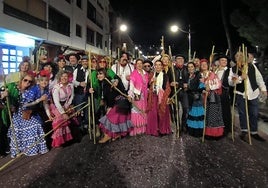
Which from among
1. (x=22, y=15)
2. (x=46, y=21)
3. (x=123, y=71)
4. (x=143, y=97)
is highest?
(x=46, y=21)

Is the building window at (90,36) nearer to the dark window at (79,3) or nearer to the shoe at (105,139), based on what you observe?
the dark window at (79,3)

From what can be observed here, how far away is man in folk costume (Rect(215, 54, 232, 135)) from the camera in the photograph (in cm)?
686

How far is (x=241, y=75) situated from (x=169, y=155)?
2632mm

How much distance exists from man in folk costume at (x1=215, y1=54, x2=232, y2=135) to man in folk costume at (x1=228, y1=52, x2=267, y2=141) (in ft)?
0.41

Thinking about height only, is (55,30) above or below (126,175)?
above

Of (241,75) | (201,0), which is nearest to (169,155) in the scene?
(241,75)

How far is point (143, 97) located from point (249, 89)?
2372 mm

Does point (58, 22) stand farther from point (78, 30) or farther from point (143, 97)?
point (143, 97)

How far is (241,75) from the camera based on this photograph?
6.75 meters

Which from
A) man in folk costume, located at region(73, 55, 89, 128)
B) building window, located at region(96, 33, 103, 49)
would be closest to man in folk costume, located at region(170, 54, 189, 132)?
man in folk costume, located at region(73, 55, 89, 128)

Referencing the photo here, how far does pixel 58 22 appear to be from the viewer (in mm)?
20156

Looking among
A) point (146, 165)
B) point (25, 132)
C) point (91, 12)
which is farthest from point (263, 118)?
point (91, 12)

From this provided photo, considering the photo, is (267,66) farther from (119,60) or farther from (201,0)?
(119,60)

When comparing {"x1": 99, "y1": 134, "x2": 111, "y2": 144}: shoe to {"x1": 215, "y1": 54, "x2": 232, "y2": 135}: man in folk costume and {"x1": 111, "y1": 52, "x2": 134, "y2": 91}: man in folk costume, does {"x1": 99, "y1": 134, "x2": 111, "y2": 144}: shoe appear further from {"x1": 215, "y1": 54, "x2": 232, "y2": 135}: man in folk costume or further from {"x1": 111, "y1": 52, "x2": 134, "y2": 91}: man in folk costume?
{"x1": 215, "y1": 54, "x2": 232, "y2": 135}: man in folk costume
